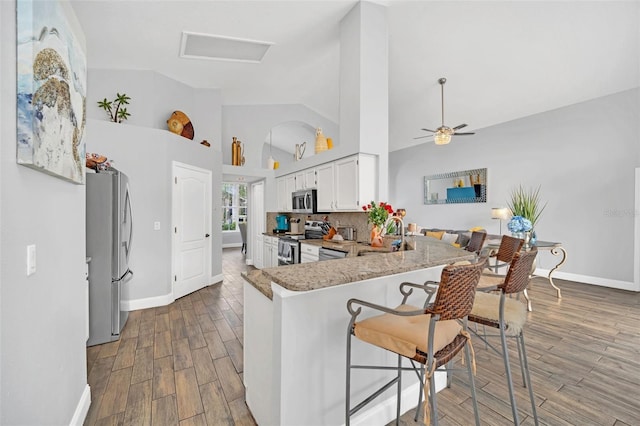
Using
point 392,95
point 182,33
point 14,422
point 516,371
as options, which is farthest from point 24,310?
point 392,95

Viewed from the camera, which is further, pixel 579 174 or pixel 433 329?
pixel 579 174

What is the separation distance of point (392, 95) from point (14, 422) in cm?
635

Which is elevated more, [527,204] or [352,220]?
[527,204]

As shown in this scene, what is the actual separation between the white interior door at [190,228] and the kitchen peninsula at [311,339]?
280cm

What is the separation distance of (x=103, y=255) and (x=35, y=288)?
1914mm

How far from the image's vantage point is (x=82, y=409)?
165 cm

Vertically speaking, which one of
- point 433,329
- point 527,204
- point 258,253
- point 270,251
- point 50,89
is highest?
point 50,89

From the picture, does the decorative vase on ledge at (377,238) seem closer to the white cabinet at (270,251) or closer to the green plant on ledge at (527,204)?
the white cabinet at (270,251)

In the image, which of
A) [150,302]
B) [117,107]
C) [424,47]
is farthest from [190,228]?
[424,47]

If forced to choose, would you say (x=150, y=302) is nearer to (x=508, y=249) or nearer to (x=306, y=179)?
(x=306, y=179)

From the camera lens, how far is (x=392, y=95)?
5.77 m

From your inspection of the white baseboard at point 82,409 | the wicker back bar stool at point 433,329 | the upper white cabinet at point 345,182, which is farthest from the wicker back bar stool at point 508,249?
the white baseboard at point 82,409

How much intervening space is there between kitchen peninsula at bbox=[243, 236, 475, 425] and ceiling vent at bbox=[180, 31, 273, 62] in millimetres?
3301

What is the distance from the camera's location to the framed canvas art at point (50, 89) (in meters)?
0.98
